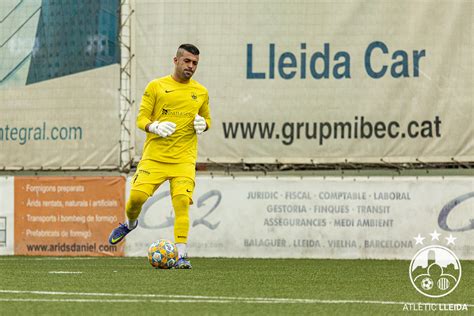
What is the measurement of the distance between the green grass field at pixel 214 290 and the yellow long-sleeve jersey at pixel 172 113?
44.6 inches

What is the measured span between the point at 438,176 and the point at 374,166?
0.88 metres

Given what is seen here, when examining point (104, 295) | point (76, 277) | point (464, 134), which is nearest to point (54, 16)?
point (464, 134)

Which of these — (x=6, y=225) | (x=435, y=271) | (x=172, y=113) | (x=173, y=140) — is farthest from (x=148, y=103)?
(x=6, y=225)

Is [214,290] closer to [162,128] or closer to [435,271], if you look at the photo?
[162,128]

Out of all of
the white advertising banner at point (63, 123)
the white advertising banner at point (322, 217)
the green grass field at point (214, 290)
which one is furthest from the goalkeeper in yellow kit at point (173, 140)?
the white advertising banner at point (63, 123)

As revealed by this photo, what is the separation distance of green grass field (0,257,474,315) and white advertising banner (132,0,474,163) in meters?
3.08

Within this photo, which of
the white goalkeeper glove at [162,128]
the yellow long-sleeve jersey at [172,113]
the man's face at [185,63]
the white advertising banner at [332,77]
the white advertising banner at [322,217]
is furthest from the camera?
the white advertising banner at [332,77]

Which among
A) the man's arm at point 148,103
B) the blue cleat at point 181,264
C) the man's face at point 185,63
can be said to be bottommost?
the blue cleat at point 181,264

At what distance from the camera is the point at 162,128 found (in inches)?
404

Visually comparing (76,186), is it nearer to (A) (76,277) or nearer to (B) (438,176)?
(B) (438,176)

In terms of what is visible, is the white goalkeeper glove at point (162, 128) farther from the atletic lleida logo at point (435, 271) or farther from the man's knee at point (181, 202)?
the atletic lleida logo at point (435, 271)

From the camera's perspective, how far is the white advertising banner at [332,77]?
14.3m

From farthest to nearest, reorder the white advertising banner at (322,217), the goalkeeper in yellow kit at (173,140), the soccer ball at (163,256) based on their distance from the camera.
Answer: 1. the white advertising banner at (322,217)
2. the goalkeeper in yellow kit at (173,140)
3. the soccer ball at (163,256)

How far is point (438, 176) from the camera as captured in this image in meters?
14.0
